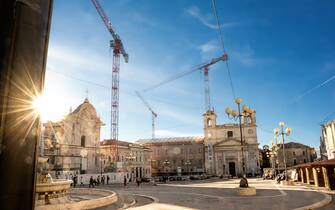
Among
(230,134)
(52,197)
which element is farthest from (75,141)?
(230,134)

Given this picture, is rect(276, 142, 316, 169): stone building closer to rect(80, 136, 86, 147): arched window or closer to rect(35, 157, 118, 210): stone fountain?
rect(80, 136, 86, 147): arched window

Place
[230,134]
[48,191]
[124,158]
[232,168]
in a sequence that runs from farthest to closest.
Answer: [230,134] < [232,168] < [124,158] < [48,191]

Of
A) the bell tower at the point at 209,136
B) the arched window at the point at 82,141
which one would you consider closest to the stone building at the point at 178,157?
the bell tower at the point at 209,136

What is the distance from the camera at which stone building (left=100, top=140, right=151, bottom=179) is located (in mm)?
47969

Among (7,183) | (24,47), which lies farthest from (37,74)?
(7,183)

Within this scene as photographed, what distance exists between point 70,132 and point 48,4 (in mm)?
42282

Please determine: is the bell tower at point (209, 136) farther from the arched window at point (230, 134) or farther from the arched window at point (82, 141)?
the arched window at point (82, 141)

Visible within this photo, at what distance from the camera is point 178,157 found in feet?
251

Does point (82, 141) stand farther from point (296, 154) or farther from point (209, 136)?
point (296, 154)

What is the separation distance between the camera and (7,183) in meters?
1.12

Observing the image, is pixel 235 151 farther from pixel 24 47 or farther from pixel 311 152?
pixel 24 47

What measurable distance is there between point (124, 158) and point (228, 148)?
84.9ft

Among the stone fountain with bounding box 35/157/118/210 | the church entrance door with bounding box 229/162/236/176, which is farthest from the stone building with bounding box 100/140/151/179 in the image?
the stone fountain with bounding box 35/157/118/210

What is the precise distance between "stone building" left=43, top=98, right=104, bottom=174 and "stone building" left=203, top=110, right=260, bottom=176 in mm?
31044
